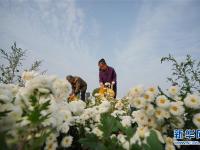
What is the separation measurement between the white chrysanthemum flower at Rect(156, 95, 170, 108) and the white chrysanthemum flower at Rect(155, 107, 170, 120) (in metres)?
0.03

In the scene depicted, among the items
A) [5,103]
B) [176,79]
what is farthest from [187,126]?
[176,79]

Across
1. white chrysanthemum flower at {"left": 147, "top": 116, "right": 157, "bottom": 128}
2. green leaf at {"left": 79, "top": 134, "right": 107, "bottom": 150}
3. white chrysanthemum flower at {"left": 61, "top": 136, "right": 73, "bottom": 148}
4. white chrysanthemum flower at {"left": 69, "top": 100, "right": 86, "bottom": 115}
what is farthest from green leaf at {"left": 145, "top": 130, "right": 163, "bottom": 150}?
white chrysanthemum flower at {"left": 69, "top": 100, "right": 86, "bottom": 115}

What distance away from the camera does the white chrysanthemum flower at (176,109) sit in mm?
1770

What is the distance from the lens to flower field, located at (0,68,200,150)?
135 centimetres

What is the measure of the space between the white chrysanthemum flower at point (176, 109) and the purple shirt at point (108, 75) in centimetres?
797

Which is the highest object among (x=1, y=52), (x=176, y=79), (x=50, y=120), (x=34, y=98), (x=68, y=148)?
(x=1, y=52)

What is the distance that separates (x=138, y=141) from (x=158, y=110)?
1.13 feet

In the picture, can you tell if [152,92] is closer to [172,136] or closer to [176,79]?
[172,136]

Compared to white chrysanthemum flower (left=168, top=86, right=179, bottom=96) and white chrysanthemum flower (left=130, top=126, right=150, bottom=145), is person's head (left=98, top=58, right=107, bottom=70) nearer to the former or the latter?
white chrysanthemum flower (left=168, top=86, right=179, bottom=96)

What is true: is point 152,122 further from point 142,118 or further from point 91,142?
point 91,142

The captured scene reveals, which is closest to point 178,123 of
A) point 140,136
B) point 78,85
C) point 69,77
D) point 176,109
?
point 176,109

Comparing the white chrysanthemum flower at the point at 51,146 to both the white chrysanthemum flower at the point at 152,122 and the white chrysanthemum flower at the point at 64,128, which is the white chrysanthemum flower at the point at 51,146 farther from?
the white chrysanthemum flower at the point at 152,122

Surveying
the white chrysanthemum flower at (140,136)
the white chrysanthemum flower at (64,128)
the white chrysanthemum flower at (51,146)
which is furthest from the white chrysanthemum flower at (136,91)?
the white chrysanthemum flower at (51,146)

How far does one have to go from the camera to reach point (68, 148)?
1.99 m
